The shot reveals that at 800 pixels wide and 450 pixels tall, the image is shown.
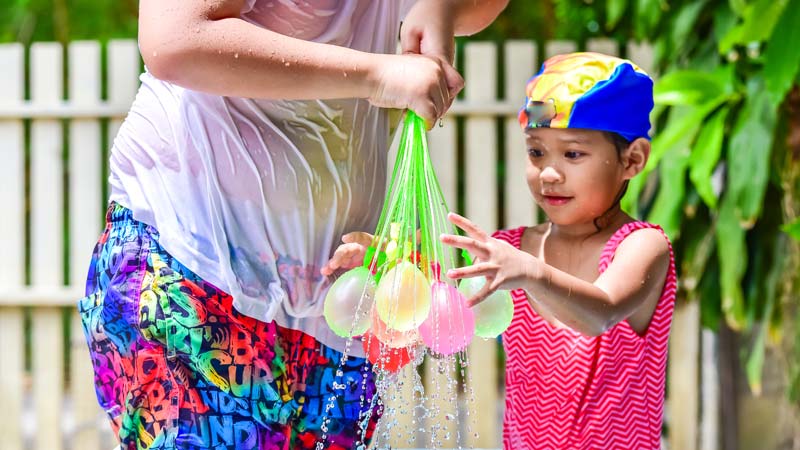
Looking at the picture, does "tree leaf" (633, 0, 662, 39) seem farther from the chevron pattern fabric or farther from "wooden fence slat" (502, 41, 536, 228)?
→ the chevron pattern fabric

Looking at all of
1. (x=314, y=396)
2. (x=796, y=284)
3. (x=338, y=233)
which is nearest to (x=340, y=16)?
(x=338, y=233)

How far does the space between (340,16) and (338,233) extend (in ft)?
1.27

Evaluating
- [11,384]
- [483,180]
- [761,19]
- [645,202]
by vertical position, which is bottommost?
[11,384]

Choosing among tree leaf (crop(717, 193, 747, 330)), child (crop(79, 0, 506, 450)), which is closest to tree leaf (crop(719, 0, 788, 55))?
tree leaf (crop(717, 193, 747, 330))

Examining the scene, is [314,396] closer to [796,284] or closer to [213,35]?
[213,35]

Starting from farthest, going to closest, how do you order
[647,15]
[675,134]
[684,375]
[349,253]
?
1. [684,375]
2. [647,15]
3. [675,134]
4. [349,253]

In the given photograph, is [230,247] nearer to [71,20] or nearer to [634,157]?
[634,157]

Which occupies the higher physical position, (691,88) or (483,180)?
(691,88)

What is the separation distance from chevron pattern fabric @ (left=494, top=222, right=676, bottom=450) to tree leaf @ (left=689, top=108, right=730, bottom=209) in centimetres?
199

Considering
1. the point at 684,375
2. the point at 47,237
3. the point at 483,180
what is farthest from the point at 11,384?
the point at 684,375

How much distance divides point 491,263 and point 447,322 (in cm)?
13

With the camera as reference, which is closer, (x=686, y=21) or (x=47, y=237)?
(x=686, y=21)

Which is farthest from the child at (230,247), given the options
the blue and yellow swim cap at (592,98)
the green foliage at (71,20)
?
the green foliage at (71,20)

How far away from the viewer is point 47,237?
18.2ft
